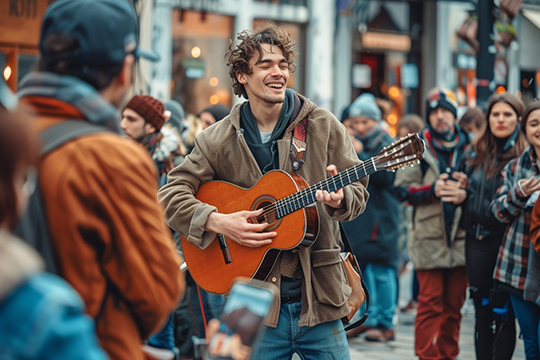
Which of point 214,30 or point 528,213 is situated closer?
point 528,213

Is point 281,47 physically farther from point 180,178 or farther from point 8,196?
point 8,196

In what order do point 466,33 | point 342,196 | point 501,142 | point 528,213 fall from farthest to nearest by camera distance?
point 466,33
point 501,142
point 528,213
point 342,196

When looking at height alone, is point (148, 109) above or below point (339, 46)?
below

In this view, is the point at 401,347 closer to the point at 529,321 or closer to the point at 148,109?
the point at 529,321

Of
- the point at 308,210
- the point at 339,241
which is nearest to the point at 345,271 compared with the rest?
the point at 339,241

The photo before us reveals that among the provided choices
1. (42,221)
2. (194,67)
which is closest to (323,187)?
(42,221)

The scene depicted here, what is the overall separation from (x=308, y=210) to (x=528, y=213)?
2141 millimetres

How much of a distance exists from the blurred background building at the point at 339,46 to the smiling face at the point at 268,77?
4.93 metres

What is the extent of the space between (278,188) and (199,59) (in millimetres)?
10005

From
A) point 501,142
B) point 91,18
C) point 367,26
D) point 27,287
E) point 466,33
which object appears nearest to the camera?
point 27,287

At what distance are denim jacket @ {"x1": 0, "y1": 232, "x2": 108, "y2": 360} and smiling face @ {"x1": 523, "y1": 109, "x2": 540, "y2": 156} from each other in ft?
13.0

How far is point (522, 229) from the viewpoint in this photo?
480 centimetres

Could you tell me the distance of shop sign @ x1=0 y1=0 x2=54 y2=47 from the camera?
9.38 m

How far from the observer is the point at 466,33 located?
1265 centimetres
